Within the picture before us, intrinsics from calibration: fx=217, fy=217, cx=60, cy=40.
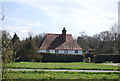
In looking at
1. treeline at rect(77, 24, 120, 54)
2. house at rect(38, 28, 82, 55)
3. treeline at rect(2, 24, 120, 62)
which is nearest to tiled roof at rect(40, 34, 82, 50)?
house at rect(38, 28, 82, 55)

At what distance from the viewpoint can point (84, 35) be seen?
5528 cm

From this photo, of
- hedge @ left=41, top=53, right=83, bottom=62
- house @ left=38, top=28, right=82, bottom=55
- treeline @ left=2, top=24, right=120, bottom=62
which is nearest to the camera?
treeline @ left=2, top=24, right=120, bottom=62

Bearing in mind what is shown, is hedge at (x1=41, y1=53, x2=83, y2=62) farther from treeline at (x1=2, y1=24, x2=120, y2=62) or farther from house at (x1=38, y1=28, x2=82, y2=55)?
house at (x1=38, y1=28, x2=82, y2=55)

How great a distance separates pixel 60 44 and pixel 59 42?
441 mm

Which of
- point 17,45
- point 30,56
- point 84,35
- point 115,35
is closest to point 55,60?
point 30,56

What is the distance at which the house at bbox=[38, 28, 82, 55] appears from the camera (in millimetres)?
42438

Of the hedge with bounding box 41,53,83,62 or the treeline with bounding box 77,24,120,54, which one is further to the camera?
the treeline with bounding box 77,24,120,54

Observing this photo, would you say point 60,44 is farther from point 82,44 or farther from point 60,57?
point 82,44

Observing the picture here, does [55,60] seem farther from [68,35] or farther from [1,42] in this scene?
[1,42]

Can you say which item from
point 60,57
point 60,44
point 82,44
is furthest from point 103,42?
point 60,57

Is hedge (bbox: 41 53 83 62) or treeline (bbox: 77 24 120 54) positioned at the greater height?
treeline (bbox: 77 24 120 54)

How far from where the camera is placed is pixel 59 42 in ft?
141

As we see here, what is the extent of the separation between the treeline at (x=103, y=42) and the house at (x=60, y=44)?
6172mm

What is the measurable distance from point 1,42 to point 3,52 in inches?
12.5
